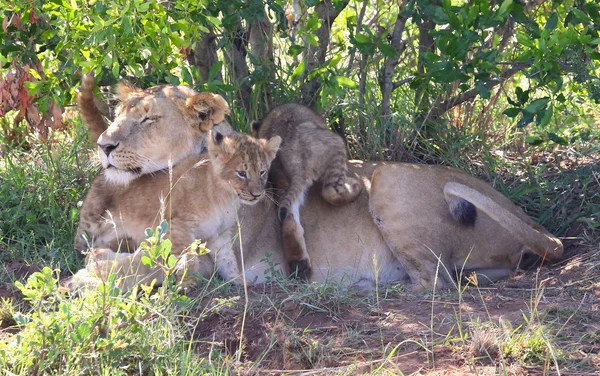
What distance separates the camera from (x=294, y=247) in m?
4.90

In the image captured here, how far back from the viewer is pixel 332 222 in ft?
17.0

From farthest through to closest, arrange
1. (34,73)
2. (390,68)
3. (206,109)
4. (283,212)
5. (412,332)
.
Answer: (390,68) < (34,73) < (283,212) < (206,109) < (412,332)

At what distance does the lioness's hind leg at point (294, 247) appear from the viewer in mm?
4898

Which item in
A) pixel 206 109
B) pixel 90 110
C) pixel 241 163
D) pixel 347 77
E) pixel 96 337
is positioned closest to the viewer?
pixel 96 337

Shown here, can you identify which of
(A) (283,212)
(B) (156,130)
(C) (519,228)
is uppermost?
(B) (156,130)

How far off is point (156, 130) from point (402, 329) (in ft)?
6.01

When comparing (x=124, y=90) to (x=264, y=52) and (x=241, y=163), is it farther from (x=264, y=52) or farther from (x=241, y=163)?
(x=264, y=52)

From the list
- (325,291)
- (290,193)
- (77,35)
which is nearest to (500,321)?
(325,291)

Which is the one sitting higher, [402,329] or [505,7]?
[505,7]

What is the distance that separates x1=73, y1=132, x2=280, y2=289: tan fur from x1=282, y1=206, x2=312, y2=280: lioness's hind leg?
0.36 meters

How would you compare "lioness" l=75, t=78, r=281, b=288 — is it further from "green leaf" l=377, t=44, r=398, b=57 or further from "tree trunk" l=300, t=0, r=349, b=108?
"tree trunk" l=300, t=0, r=349, b=108

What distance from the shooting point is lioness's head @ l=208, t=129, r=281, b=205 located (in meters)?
4.50

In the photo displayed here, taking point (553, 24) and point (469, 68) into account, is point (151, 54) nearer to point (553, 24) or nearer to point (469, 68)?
point (469, 68)

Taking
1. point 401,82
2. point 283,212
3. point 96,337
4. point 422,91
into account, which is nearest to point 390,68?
point 401,82
